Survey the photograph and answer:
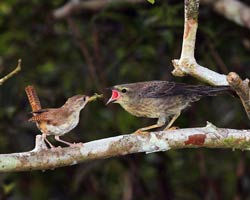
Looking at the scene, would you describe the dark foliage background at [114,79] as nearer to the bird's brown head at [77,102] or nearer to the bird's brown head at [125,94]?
the bird's brown head at [125,94]

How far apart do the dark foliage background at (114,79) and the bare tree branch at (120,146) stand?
7.35 feet

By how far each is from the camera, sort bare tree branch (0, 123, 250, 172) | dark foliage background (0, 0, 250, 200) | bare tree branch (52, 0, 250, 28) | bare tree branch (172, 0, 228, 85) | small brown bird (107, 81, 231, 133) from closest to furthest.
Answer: bare tree branch (0, 123, 250, 172), bare tree branch (172, 0, 228, 85), small brown bird (107, 81, 231, 133), bare tree branch (52, 0, 250, 28), dark foliage background (0, 0, 250, 200)

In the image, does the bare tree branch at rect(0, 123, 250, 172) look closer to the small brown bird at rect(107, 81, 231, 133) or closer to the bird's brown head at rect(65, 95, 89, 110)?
the bird's brown head at rect(65, 95, 89, 110)

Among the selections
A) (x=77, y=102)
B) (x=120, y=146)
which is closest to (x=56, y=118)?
(x=77, y=102)

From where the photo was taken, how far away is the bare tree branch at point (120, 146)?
4176 mm

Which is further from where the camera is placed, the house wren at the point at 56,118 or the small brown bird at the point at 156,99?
the small brown bird at the point at 156,99

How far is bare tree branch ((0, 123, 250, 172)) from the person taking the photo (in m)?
4.18

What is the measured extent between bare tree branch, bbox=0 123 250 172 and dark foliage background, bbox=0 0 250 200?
224 centimetres

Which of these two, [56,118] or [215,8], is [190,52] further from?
[215,8]

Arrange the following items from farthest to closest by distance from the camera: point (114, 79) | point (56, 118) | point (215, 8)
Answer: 1. point (114, 79)
2. point (215, 8)
3. point (56, 118)

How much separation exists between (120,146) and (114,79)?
117 inches

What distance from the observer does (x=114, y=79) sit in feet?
24.0

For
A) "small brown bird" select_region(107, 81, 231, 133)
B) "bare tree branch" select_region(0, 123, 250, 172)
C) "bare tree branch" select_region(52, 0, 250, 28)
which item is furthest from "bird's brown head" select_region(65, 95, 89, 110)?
"bare tree branch" select_region(52, 0, 250, 28)

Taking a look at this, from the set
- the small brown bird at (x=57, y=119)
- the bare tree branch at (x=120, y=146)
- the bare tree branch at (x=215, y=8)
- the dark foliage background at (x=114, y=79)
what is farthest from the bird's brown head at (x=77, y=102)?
the bare tree branch at (x=215, y=8)
